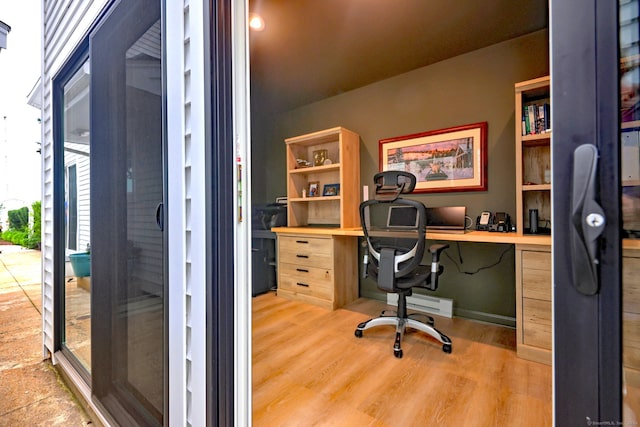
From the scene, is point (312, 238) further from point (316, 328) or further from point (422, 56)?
point (422, 56)

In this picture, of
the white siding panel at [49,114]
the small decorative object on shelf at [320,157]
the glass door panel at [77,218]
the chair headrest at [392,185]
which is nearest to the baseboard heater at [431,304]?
the chair headrest at [392,185]

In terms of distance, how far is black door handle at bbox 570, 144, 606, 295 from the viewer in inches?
16.4

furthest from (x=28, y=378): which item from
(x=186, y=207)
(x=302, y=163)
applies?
(x=302, y=163)

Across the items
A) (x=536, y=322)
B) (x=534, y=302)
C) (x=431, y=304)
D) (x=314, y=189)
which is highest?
(x=314, y=189)

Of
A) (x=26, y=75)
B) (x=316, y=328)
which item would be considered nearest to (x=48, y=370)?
(x=316, y=328)

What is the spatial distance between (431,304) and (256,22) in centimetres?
293

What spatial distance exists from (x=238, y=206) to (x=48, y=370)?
2.21 m

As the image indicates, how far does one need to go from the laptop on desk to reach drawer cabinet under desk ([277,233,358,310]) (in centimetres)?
94

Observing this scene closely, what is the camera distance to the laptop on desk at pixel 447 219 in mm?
2422

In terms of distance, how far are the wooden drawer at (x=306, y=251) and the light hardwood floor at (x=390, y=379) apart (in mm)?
682

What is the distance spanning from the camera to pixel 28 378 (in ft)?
6.03

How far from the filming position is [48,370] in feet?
6.33

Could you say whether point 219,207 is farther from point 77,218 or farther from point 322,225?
point 322,225

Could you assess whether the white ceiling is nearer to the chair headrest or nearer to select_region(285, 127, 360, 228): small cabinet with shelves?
select_region(285, 127, 360, 228): small cabinet with shelves
